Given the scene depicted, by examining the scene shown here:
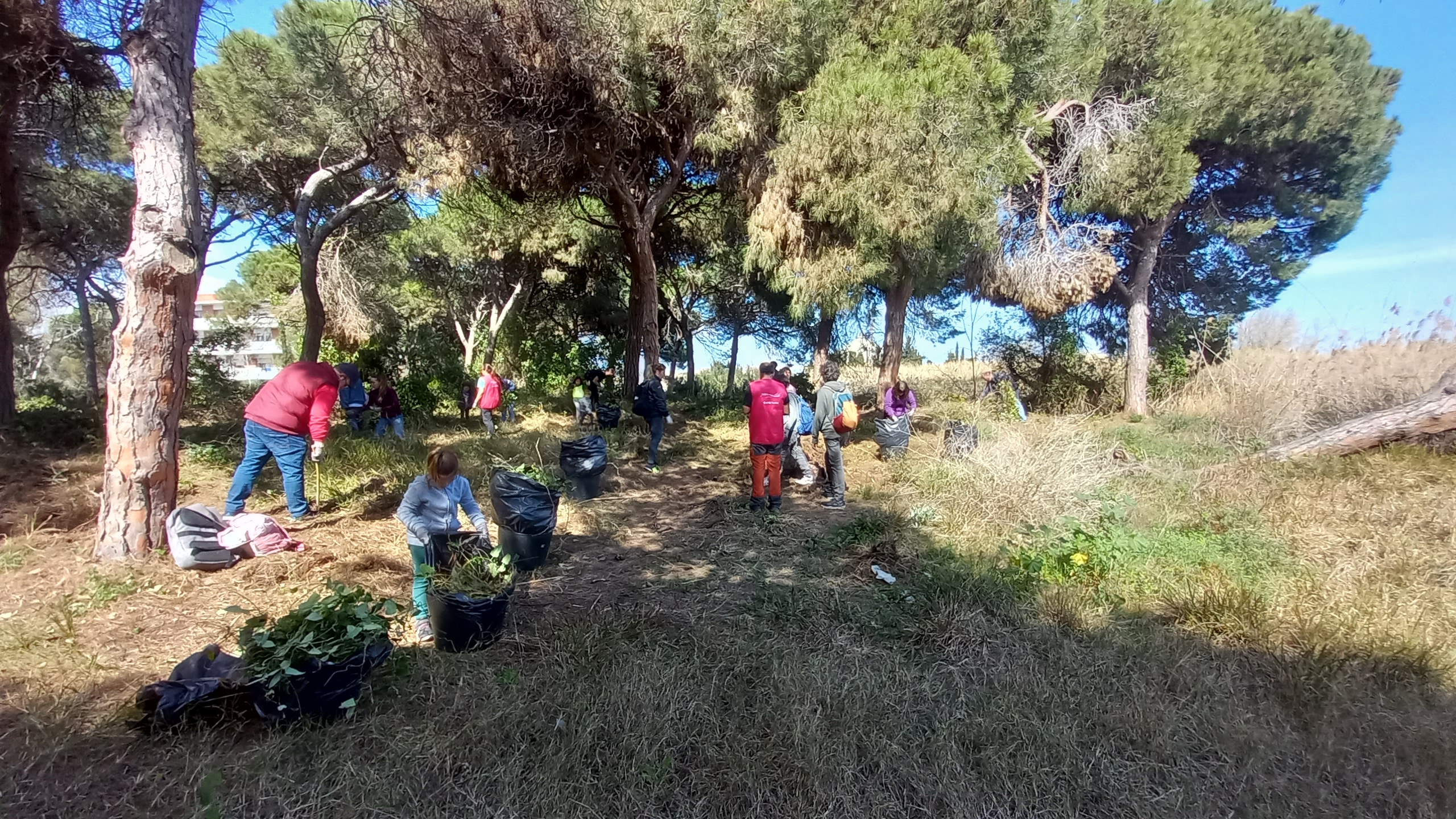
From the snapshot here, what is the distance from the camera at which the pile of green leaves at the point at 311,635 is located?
2.46 metres

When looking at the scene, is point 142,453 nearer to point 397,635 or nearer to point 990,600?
point 397,635

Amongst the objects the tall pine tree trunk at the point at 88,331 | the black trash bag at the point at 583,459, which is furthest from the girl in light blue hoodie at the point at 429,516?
the tall pine tree trunk at the point at 88,331

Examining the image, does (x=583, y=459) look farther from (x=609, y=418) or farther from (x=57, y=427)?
(x=57, y=427)

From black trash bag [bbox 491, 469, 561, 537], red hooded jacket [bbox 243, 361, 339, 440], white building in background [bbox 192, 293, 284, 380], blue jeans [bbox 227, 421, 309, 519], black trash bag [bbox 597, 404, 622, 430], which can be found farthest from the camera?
white building in background [bbox 192, 293, 284, 380]

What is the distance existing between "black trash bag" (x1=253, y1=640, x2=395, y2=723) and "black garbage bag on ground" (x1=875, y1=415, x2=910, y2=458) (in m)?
6.81

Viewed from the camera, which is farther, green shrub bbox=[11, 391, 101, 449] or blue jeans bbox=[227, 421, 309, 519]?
green shrub bbox=[11, 391, 101, 449]

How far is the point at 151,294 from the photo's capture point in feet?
13.2

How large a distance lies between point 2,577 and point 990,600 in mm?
6170

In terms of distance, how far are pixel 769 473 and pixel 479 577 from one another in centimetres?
335

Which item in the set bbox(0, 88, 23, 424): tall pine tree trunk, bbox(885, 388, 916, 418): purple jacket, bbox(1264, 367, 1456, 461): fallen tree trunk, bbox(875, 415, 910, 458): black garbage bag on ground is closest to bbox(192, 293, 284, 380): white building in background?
bbox(0, 88, 23, 424): tall pine tree trunk

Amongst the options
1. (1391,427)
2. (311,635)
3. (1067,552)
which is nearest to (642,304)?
(1067,552)

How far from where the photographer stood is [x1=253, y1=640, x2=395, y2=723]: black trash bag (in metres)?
2.47

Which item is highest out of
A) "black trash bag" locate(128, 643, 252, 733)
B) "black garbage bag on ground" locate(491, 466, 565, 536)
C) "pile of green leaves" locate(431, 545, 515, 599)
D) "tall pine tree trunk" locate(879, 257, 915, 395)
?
"tall pine tree trunk" locate(879, 257, 915, 395)

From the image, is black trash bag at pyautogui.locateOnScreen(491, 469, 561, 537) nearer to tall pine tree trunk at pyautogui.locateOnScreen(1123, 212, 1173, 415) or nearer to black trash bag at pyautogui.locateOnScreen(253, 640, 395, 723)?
black trash bag at pyautogui.locateOnScreen(253, 640, 395, 723)
